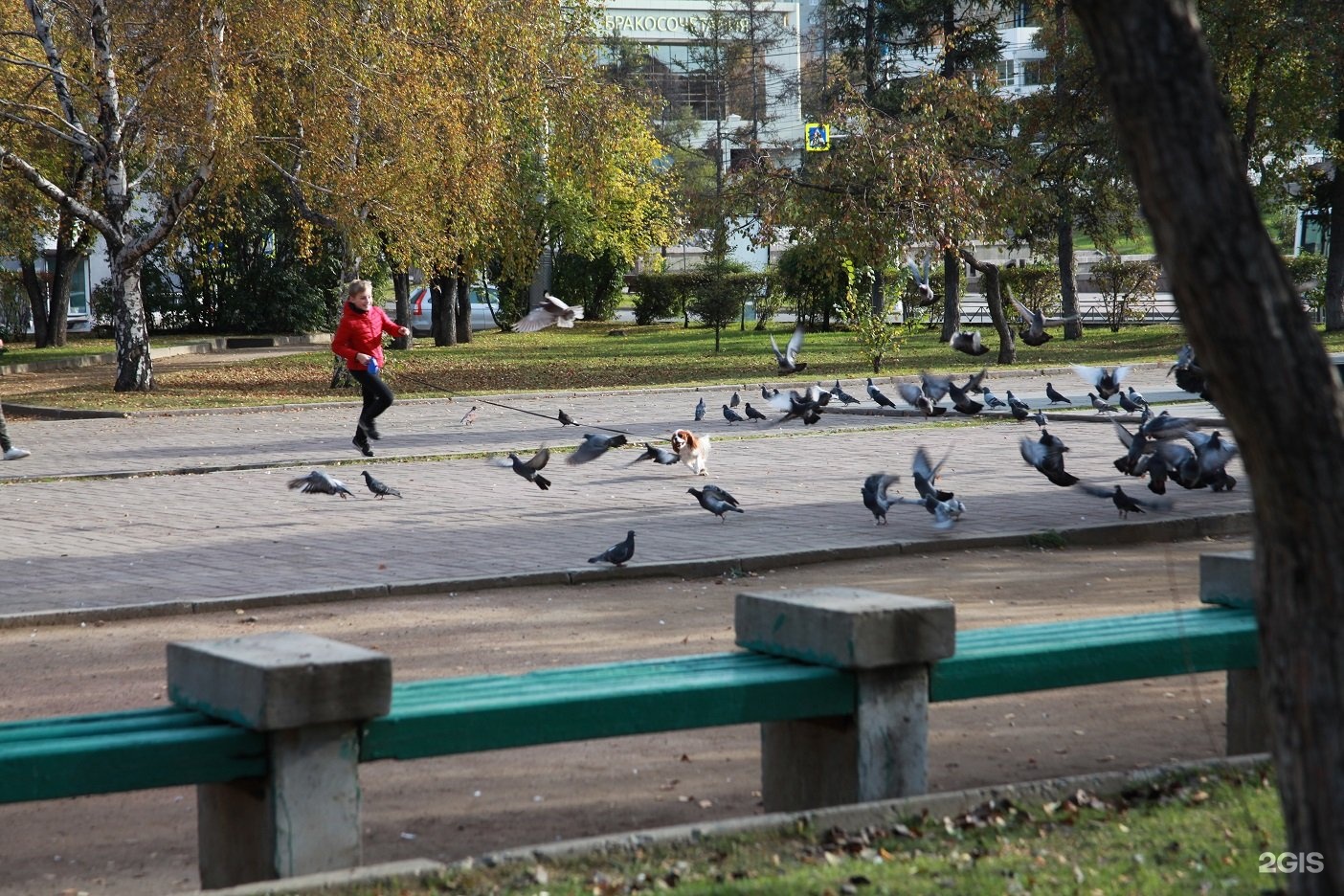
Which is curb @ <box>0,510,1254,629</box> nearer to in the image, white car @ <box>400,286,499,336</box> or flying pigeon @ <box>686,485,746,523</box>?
flying pigeon @ <box>686,485,746,523</box>

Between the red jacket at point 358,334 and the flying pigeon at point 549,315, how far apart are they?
144cm

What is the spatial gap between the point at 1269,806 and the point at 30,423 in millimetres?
19242

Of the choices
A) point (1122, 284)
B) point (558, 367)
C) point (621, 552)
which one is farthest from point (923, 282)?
point (1122, 284)

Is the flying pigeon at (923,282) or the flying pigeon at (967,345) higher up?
the flying pigeon at (923,282)

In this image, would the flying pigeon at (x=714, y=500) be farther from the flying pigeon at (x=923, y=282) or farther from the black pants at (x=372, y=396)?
the flying pigeon at (x=923, y=282)

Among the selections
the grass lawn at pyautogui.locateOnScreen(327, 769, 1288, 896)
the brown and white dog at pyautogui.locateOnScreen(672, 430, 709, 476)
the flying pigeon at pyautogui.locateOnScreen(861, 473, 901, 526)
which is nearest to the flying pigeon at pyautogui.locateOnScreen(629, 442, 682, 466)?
the brown and white dog at pyautogui.locateOnScreen(672, 430, 709, 476)

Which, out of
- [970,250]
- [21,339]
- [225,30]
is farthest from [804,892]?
[21,339]

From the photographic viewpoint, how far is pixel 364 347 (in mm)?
15859

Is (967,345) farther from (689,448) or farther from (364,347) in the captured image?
(364,347)

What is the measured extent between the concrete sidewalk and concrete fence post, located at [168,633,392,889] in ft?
14.3

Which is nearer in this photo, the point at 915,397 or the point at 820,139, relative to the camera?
the point at 915,397

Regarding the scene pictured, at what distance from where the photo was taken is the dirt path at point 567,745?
4793 millimetres

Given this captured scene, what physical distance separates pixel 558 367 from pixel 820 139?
1440 centimetres

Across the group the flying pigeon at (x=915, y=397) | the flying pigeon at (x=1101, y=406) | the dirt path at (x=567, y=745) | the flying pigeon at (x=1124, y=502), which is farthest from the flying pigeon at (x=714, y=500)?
the flying pigeon at (x=1101, y=406)
